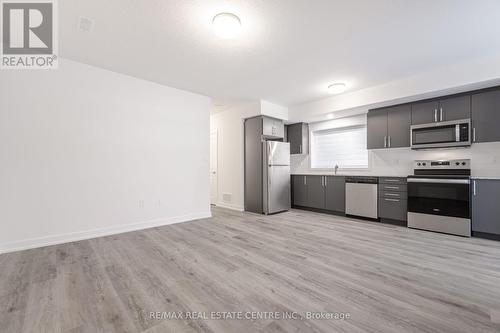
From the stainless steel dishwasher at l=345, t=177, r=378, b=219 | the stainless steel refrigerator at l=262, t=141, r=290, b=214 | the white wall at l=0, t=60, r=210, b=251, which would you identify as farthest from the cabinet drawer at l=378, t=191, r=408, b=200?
the white wall at l=0, t=60, r=210, b=251

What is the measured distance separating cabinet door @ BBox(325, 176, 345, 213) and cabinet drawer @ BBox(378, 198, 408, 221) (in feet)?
2.47

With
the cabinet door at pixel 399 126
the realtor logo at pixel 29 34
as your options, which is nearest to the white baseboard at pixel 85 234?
the realtor logo at pixel 29 34

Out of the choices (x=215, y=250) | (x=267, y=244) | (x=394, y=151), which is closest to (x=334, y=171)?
(x=394, y=151)

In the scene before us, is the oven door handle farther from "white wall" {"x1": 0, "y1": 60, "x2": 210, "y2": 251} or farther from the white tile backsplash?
"white wall" {"x1": 0, "y1": 60, "x2": 210, "y2": 251}

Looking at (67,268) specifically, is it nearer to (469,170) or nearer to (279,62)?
(279,62)

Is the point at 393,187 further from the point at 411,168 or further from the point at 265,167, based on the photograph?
the point at 265,167

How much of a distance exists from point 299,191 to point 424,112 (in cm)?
300

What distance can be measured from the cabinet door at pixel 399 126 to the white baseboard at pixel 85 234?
4281 mm

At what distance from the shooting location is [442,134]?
11.8ft

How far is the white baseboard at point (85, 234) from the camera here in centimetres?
270

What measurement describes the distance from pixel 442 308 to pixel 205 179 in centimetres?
398

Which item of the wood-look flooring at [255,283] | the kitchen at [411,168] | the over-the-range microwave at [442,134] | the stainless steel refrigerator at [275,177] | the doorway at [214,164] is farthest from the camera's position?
the doorway at [214,164]

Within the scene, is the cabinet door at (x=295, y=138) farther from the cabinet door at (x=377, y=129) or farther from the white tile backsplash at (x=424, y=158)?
the cabinet door at (x=377, y=129)

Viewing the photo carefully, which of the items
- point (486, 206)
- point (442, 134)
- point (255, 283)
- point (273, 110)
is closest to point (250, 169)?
point (273, 110)
